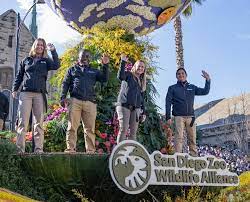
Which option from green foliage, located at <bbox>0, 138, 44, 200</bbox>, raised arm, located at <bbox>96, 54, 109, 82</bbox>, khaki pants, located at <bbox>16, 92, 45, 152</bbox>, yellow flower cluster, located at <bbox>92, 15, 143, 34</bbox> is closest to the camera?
green foliage, located at <bbox>0, 138, 44, 200</bbox>

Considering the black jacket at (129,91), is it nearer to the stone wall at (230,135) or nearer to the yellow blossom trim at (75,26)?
the yellow blossom trim at (75,26)

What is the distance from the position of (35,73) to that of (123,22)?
2196mm

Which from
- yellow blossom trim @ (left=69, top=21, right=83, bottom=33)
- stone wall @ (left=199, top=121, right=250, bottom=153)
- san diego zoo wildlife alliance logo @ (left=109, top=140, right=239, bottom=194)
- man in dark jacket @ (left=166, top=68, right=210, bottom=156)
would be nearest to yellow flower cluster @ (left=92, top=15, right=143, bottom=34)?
yellow blossom trim @ (left=69, top=21, right=83, bottom=33)

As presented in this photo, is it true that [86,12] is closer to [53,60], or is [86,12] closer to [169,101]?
[53,60]

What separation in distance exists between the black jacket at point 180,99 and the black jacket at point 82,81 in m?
1.18

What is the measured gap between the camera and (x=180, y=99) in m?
8.11

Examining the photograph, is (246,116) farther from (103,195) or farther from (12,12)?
(103,195)

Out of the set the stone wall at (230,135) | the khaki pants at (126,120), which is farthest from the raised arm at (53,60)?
the stone wall at (230,135)

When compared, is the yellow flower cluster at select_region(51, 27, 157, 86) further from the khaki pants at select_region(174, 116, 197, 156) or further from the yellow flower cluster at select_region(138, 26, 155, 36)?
the khaki pants at select_region(174, 116, 197, 156)

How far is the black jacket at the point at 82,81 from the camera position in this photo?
7281 millimetres

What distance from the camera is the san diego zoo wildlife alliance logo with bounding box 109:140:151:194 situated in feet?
19.4

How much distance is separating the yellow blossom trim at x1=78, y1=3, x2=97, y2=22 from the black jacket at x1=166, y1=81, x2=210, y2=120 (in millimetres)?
1672

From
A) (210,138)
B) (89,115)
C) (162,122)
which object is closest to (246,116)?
(210,138)

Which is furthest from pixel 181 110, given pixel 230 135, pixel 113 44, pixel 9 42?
pixel 230 135
